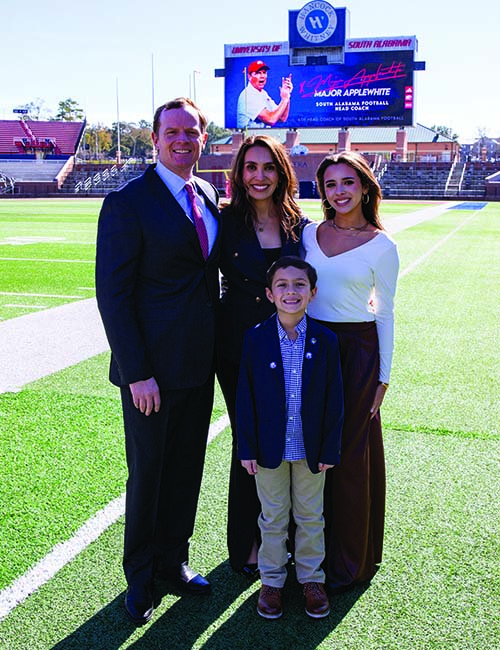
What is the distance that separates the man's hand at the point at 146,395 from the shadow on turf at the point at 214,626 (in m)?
0.82

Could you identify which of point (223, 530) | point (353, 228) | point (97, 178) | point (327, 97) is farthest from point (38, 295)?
point (97, 178)

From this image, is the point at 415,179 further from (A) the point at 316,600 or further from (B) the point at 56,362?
(A) the point at 316,600

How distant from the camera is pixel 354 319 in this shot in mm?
3006

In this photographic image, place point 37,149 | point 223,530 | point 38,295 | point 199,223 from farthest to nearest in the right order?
point 37,149 → point 38,295 → point 223,530 → point 199,223

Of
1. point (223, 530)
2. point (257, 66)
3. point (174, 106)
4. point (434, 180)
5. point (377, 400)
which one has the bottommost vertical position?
point (223, 530)

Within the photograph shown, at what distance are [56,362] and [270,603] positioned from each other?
417 centimetres

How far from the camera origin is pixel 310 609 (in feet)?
9.40

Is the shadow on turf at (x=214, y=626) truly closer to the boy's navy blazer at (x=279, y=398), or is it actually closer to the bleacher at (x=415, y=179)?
the boy's navy blazer at (x=279, y=398)

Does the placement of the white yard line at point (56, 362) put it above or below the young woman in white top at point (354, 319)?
below

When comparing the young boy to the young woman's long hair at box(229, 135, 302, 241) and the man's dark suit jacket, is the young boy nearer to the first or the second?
the man's dark suit jacket

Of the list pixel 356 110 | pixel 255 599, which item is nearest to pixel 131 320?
pixel 255 599

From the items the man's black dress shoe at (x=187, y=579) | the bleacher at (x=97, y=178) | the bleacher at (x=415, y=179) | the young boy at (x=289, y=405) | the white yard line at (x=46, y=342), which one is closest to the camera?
the young boy at (x=289, y=405)

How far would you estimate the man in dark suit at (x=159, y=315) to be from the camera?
274 centimetres

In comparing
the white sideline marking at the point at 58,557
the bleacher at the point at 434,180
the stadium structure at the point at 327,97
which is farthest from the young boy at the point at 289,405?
the bleacher at the point at 434,180
